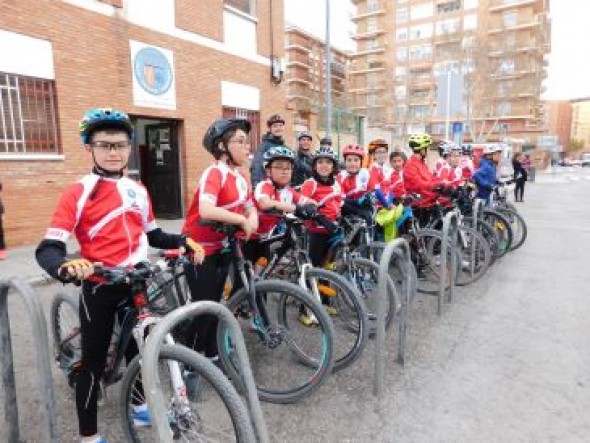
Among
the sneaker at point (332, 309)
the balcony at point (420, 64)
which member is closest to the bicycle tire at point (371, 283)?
the sneaker at point (332, 309)

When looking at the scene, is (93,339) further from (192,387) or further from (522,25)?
(522,25)

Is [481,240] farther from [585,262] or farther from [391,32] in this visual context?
[391,32]

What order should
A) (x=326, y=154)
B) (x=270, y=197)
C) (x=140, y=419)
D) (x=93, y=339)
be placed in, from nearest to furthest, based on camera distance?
(x=93, y=339) < (x=140, y=419) < (x=270, y=197) < (x=326, y=154)

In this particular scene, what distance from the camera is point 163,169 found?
1099 cm

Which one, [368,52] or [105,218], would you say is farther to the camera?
[368,52]

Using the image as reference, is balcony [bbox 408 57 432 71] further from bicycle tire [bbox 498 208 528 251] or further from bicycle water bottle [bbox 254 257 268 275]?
bicycle water bottle [bbox 254 257 268 275]

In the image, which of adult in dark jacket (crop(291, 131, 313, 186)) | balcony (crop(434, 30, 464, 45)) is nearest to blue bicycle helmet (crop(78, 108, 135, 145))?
adult in dark jacket (crop(291, 131, 313, 186))

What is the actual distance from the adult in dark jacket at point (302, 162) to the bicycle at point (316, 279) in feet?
9.19

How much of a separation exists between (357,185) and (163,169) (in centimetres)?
740

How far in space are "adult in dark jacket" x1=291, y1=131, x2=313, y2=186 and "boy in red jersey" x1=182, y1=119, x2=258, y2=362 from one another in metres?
3.23

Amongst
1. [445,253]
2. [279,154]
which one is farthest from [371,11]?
[279,154]

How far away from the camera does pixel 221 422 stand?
219cm

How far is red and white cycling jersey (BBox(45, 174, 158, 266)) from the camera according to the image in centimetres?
223

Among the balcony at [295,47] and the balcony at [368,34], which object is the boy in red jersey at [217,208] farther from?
the balcony at [368,34]
